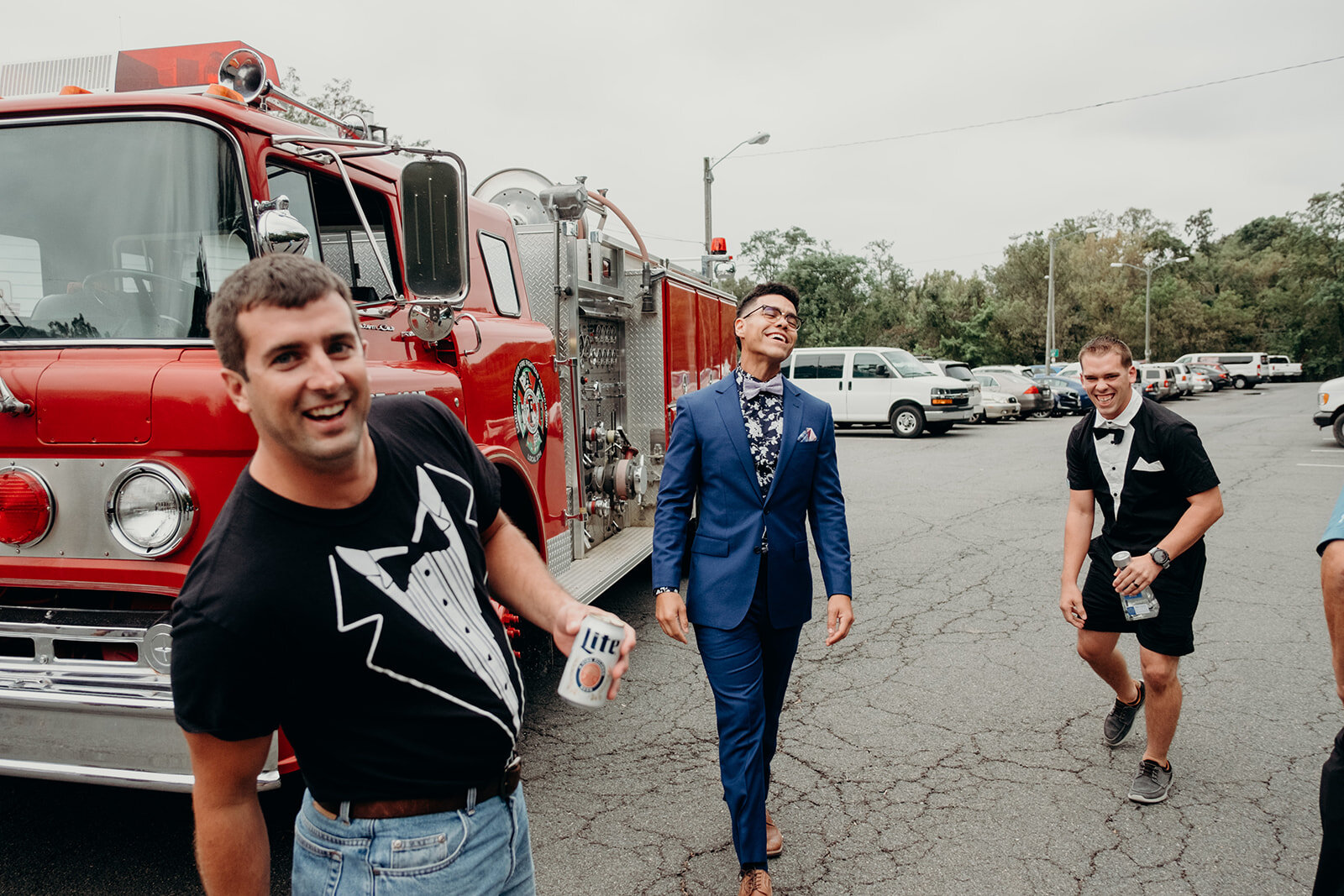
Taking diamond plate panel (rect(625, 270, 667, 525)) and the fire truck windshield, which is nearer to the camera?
the fire truck windshield

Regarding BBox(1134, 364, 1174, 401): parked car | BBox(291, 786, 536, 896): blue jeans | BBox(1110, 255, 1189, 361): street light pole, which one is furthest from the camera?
BBox(1110, 255, 1189, 361): street light pole

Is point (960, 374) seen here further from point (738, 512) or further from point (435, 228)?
point (435, 228)

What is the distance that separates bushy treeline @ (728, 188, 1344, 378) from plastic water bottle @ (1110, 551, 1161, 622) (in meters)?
39.2

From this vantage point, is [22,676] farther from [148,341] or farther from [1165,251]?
[1165,251]

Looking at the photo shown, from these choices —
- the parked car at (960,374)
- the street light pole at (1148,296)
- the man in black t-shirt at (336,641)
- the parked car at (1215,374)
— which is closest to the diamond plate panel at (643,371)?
the man in black t-shirt at (336,641)

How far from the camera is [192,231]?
9.66 feet

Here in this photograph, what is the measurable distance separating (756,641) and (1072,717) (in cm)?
223

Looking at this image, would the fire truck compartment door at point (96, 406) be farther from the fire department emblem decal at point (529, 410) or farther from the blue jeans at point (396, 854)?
the fire department emblem decal at point (529, 410)

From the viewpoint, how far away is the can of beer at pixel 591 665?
172 centimetres

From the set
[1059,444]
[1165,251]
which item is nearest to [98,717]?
[1059,444]

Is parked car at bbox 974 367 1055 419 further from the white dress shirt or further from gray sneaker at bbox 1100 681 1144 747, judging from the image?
the white dress shirt

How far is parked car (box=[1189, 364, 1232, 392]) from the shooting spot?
147 feet

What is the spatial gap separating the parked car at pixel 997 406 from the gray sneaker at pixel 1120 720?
68.1 feet

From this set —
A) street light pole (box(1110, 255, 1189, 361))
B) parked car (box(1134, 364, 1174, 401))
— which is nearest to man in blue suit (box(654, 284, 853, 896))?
parked car (box(1134, 364, 1174, 401))
